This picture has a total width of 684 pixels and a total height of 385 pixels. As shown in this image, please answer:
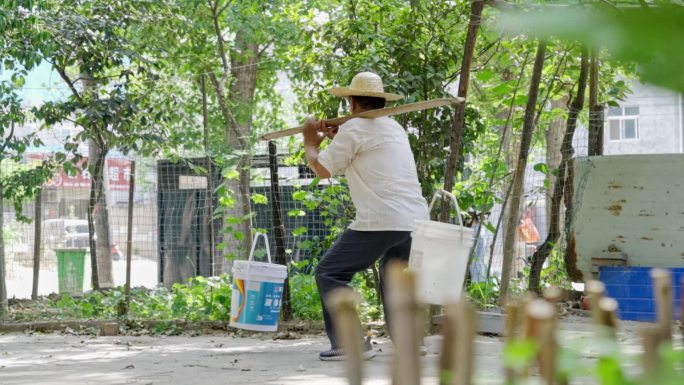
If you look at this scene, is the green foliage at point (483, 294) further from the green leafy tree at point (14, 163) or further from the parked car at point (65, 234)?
the parked car at point (65, 234)

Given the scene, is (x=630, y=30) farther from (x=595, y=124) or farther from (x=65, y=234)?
(x=65, y=234)

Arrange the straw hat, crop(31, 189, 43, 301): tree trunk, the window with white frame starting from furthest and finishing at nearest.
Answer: the window with white frame, crop(31, 189, 43, 301): tree trunk, the straw hat

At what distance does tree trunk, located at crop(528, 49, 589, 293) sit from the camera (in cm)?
A: 899

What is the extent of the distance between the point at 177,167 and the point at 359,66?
4.49 meters

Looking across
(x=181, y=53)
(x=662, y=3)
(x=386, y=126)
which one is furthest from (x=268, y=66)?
(x=662, y=3)

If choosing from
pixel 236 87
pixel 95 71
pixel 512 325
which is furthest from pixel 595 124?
pixel 236 87

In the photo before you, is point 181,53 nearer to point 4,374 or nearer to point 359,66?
point 359,66

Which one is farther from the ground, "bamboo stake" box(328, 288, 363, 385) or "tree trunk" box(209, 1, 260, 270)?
"tree trunk" box(209, 1, 260, 270)

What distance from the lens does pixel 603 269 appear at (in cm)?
831

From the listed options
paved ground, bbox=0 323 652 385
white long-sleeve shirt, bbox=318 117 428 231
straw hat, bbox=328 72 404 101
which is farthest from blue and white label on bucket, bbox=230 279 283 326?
straw hat, bbox=328 72 404 101

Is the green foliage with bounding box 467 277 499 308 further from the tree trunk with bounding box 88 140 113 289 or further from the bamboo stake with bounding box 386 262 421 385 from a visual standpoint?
the bamboo stake with bounding box 386 262 421 385

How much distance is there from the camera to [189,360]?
6.70m

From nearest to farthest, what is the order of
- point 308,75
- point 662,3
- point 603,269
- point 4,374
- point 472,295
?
point 662,3, point 4,374, point 603,269, point 472,295, point 308,75

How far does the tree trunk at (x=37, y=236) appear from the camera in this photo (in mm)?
11172
